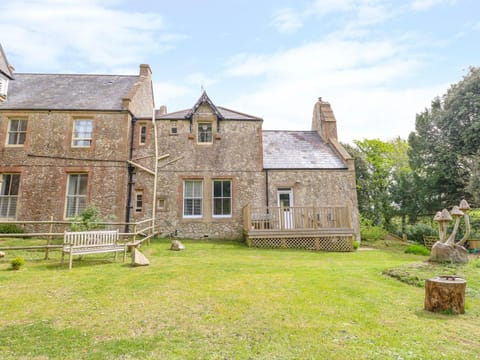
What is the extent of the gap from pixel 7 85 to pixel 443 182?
3111cm

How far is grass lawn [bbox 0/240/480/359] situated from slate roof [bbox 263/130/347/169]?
9123 mm

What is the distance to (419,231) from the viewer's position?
19891 mm

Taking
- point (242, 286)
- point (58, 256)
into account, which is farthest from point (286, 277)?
point (58, 256)

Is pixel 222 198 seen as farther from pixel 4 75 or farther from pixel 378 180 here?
pixel 378 180

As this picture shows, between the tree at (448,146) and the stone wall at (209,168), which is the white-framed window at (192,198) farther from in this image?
the tree at (448,146)

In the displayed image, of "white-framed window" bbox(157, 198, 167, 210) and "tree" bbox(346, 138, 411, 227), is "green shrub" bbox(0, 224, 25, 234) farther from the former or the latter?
"tree" bbox(346, 138, 411, 227)

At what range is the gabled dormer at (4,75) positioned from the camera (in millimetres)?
15852

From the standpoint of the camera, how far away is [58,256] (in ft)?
31.9

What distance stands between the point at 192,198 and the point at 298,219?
605 centimetres

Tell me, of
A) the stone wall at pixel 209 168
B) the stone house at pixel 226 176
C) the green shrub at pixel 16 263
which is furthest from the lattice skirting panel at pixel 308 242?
the green shrub at pixel 16 263

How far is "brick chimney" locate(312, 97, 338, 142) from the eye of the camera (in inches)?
723

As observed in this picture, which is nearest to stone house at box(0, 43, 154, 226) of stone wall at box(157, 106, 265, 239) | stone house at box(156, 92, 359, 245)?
stone wall at box(157, 106, 265, 239)

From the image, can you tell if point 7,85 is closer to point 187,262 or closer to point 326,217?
point 187,262

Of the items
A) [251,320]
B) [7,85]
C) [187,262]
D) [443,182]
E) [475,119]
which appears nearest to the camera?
[251,320]
